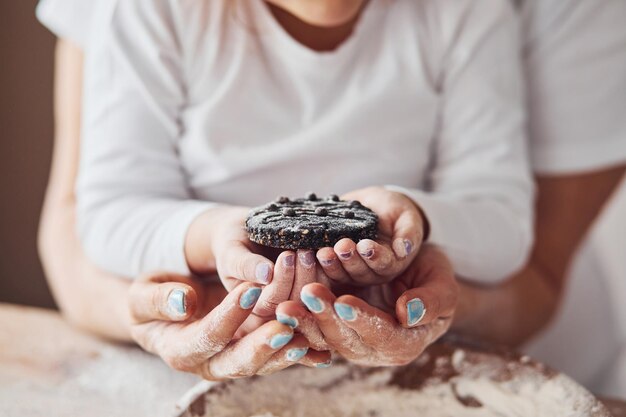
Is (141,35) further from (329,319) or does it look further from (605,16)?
(605,16)

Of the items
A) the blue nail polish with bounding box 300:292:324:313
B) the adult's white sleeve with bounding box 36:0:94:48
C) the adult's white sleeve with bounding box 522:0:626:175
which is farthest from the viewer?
the adult's white sleeve with bounding box 522:0:626:175

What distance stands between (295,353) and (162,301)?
11cm

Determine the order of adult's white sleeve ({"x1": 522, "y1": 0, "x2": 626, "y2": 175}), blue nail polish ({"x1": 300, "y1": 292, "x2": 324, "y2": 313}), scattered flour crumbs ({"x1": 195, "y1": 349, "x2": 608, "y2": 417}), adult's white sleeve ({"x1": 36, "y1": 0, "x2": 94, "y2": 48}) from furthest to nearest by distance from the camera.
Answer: adult's white sleeve ({"x1": 522, "y1": 0, "x2": 626, "y2": 175}) < adult's white sleeve ({"x1": 36, "y1": 0, "x2": 94, "y2": 48}) < scattered flour crumbs ({"x1": 195, "y1": 349, "x2": 608, "y2": 417}) < blue nail polish ({"x1": 300, "y1": 292, "x2": 324, "y2": 313})

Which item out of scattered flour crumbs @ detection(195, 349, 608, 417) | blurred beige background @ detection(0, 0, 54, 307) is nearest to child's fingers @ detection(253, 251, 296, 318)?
scattered flour crumbs @ detection(195, 349, 608, 417)

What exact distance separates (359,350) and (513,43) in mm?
396

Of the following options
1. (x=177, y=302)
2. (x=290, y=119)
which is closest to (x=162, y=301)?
(x=177, y=302)

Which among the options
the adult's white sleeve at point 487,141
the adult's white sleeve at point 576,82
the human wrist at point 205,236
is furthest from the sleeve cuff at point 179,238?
the adult's white sleeve at point 576,82

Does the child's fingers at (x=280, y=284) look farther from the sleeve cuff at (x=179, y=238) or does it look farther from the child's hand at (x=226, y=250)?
the sleeve cuff at (x=179, y=238)

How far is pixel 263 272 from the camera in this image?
0.43 metres

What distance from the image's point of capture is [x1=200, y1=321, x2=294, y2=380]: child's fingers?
424 mm

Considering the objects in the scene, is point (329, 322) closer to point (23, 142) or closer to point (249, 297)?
point (249, 297)

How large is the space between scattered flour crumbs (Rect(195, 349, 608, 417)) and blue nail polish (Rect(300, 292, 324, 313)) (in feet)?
0.42

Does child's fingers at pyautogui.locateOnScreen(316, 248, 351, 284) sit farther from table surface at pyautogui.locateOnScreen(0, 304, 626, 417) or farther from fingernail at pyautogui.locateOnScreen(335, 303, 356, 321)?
table surface at pyautogui.locateOnScreen(0, 304, 626, 417)

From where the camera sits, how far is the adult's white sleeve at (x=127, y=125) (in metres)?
0.60
